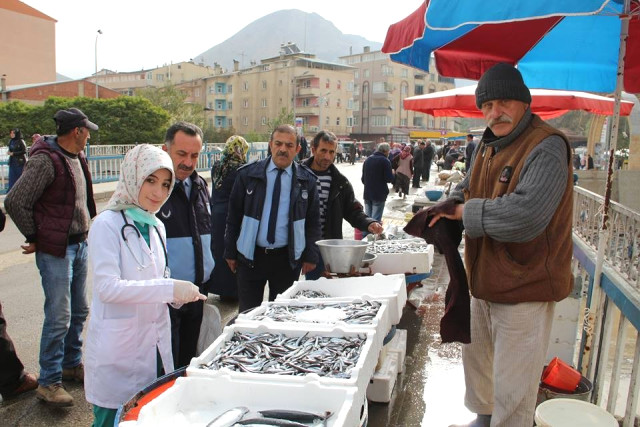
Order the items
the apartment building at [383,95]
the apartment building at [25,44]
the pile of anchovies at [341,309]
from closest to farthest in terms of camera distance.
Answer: the pile of anchovies at [341,309] → the apartment building at [25,44] → the apartment building at [383,95]

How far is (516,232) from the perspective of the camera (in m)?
2.54

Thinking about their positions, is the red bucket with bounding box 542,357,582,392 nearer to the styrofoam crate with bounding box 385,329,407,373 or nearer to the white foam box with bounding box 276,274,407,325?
the white foam box with bounding box 276,274,407,325

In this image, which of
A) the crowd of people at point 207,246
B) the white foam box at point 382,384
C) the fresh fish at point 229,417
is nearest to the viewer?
the fresh fish at point 229,417

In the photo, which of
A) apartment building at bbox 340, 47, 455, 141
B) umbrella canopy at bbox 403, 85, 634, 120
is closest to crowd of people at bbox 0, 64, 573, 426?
umbrella canopy at bbox 403, 85, 634, 120

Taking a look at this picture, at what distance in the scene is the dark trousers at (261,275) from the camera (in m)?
4.24

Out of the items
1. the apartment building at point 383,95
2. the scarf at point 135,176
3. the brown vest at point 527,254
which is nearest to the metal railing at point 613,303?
the brown vest at point 527,254

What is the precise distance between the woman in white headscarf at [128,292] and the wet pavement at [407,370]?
1.53 meters

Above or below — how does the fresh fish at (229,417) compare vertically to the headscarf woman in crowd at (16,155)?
below

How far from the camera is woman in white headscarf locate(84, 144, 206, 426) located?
7.94 feet

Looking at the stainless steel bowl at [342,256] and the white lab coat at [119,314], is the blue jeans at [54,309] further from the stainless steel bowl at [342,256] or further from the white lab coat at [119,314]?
the stainless steel bowl at [342,256]

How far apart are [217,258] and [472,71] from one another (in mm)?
3457

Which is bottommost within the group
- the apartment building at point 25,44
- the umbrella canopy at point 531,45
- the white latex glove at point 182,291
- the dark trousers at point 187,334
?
the dark trousers at point 187,334

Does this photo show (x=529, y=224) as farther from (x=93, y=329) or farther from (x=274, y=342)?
(x=93, y=329)

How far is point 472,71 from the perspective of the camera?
501 cm
